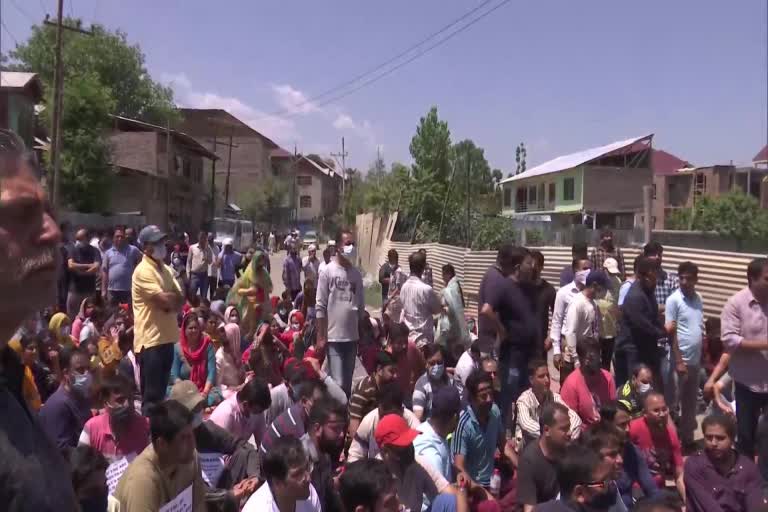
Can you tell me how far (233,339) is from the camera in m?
7.38

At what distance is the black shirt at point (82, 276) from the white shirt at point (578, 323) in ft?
20.1

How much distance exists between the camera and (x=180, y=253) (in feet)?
50.0

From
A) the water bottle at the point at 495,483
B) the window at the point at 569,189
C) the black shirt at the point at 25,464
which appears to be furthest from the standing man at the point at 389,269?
the window at the point at 569,189

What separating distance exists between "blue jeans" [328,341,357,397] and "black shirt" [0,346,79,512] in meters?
5.51

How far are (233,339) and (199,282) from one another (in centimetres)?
569

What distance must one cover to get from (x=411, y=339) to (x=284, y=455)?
154 inches

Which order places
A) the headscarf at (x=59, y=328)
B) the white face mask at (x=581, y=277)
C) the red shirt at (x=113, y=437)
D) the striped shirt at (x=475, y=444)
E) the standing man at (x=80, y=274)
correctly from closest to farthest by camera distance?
the red shirt at (x=113, y=437), the striped shirt at (x=475, y=444), the headscarf at (x=59, y=328), the white face mask at (x=581, y=277), the standing man at (x=80, y=274)

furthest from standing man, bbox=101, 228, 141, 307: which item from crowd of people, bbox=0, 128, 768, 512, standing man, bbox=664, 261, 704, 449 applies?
standing man, bbox=664, 261, 704, 449

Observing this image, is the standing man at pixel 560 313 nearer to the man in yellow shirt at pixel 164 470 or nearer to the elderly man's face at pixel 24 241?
the man in yellow shirt at pixel 164 470

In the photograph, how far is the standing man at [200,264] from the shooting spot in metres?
12.7

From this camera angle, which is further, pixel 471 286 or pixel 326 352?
pixel 471 286

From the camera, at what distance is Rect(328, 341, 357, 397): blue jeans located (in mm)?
6738

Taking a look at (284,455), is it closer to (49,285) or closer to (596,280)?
(49,285)

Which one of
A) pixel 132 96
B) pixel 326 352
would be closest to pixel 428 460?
pixel 326 352
